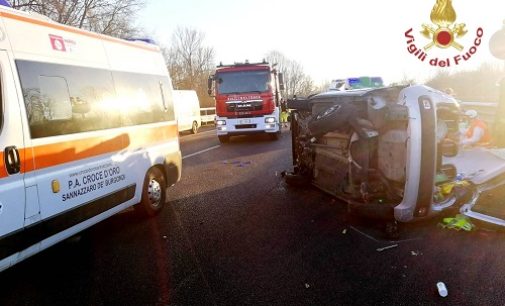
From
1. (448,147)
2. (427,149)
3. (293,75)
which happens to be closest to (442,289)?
(427,149)

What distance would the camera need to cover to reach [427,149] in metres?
4.19

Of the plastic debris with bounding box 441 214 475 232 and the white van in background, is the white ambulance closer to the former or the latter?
the plastic debris with bounding box 441 214 475 232

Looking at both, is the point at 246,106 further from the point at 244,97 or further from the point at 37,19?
the point at 37,19

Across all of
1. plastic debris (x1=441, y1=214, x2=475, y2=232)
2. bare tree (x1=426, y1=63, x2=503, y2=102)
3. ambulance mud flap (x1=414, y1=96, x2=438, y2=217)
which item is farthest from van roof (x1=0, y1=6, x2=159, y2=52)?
bare tree (x1=426, y1=63, x2=503, y2=102)

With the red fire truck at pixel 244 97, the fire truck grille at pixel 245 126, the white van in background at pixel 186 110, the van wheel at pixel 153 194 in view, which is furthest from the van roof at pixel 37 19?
the white van in background at pixel 186 110

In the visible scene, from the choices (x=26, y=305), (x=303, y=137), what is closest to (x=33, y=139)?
(x=26, y=305)

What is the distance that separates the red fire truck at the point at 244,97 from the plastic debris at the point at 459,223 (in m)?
10.4

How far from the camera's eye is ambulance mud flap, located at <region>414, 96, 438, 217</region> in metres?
4.18

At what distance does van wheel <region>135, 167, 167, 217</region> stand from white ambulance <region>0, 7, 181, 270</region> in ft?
0.05

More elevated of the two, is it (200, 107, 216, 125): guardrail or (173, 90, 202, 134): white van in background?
(173, 90, 202, 134): white van in background

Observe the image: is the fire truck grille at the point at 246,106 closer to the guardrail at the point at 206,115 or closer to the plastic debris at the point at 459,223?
the plastic debris at the point at 459,223

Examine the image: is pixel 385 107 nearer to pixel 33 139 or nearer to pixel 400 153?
pixel 400 153

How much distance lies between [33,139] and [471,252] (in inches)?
167

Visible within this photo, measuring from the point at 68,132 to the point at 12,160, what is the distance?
768 millimetres
